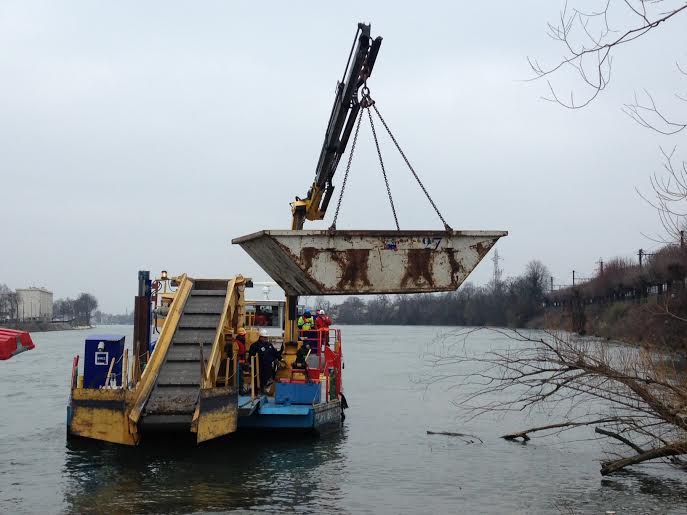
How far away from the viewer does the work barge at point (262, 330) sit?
448 inches

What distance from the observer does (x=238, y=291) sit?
17500mm

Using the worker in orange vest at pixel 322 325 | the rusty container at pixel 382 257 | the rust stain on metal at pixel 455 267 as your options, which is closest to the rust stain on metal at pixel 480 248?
the rusty container at pixel 382 257

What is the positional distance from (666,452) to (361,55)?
25.8 feet

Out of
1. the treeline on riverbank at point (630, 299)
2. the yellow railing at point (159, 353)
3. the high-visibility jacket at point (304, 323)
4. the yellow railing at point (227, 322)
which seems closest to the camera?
the yellow railing at point (159, 353)

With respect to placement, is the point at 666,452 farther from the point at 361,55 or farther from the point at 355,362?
the point at 355,362

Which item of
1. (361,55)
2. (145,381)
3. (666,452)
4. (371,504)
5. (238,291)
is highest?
(361,55)

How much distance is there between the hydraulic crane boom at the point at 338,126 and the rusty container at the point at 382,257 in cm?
360

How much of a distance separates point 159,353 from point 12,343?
296 inches

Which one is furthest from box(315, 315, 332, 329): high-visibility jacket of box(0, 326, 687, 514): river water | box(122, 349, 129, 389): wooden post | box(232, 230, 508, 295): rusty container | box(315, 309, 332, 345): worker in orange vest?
box(232, 230, 508, 295): rusty container

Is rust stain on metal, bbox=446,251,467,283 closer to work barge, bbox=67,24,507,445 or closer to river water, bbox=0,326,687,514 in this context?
work barge, bbox=67,24,507,445

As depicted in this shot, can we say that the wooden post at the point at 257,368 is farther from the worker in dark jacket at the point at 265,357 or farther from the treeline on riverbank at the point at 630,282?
the treeline on riverbank at the point at 630,282

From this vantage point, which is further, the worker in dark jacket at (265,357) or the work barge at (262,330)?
the worker in dark jacket at (265,357)

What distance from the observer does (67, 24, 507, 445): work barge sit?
11.4m

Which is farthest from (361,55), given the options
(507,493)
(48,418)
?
(48,418)
